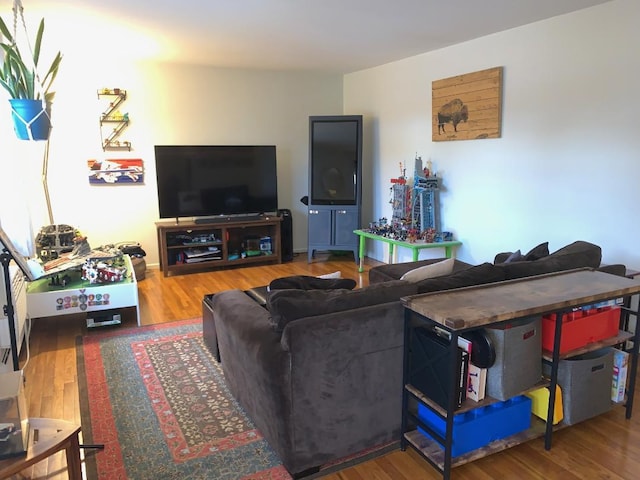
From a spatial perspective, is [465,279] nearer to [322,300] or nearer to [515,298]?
[515,298]

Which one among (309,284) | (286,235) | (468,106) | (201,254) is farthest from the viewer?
(286,235)

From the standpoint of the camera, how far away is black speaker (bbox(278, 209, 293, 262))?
6.00m

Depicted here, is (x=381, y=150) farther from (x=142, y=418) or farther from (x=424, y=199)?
(x=142, y=418)

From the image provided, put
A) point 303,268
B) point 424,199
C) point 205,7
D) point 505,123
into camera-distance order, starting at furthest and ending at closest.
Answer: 1. point 303,268
2. point 424,199
3. point 505,123
4. point 205,7

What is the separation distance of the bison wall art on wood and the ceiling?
0.37m

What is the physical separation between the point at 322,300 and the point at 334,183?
13.0ft

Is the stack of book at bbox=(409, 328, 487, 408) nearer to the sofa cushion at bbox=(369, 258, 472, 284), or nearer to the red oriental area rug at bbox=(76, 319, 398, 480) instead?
the red oriental area rug at bbox=(76, 319, 398, 480)

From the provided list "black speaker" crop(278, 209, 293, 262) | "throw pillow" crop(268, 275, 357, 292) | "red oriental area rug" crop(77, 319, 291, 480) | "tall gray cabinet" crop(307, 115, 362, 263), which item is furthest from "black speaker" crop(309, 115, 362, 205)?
"throw pillow" crop(268, 275, 357, 292)

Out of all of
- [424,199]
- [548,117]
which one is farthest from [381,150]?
[548,117]

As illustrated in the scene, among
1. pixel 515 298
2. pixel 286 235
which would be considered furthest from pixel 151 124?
pixel 515 298

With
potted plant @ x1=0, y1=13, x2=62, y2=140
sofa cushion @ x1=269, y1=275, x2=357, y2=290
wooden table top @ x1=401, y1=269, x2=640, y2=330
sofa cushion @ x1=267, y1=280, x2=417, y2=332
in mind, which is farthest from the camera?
potted plant @ x1=0, y1=13, x2=62, y2=140

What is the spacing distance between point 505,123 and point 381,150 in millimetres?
1970

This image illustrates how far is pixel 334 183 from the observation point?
589cm

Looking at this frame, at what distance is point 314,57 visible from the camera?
5141mm
